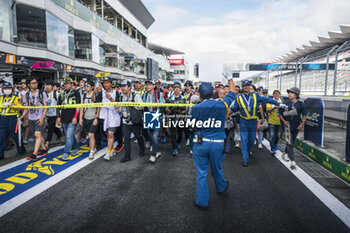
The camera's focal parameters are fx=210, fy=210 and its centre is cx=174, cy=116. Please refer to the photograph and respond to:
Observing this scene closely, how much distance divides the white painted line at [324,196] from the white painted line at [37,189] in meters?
4.50

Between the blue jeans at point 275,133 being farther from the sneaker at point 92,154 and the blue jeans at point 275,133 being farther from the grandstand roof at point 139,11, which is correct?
the grandstand roof at point 139,11

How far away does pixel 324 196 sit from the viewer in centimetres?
337

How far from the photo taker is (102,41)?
90.2 feet

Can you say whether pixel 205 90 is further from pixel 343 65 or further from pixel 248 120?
pixel 343 65

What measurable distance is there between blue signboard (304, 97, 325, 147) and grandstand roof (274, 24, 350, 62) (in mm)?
13906

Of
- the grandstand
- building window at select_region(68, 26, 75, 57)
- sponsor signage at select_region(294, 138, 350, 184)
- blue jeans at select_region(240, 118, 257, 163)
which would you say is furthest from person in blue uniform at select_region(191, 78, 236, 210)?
building window at select_region(68, 26, 75, 57)

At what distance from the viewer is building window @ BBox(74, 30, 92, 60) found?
22.9m

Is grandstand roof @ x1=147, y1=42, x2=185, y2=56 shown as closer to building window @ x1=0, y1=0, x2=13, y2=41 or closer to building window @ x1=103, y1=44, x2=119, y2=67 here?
building window @ x1=103, y1=44, x2=119, y2=67

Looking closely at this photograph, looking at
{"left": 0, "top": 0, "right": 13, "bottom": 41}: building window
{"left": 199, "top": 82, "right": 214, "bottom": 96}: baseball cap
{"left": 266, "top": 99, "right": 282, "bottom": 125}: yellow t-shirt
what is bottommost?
{"left": 266, "top": 99, "right": 282, "bottom": 125}: yellow t-shirt

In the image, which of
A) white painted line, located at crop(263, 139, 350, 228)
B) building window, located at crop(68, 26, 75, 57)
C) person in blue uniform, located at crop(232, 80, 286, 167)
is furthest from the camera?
building window, located at crop(68, 26, 75, 57)

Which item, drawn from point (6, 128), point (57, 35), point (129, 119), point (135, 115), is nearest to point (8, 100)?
point (6, 128)

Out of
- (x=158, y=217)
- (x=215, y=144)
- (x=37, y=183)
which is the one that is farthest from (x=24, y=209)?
(x=215, y=144)

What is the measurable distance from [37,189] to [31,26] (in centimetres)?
1698

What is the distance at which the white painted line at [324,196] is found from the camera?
2.85 m
